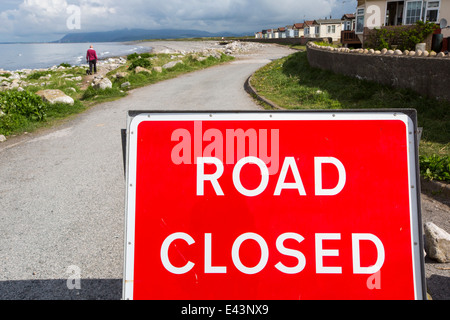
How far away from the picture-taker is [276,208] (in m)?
2.13

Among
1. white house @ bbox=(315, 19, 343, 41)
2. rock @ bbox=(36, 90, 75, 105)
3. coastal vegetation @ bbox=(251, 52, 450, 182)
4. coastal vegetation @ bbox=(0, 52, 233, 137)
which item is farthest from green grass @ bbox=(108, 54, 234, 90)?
white house @ bbox=(315, 19, 343, 41)

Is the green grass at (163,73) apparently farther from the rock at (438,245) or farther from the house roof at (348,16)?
the house roof at (348,16)

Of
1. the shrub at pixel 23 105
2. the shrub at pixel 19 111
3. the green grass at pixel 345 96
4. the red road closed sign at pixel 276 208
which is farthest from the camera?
the shrub at pixel 23 105

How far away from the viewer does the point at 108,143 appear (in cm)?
859

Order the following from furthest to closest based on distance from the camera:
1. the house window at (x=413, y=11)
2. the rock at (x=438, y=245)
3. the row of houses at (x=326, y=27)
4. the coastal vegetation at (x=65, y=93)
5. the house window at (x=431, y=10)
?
the row of houses at (x=326, y=27), the house window at (x=413, y=11), the house window at (x=431, y=10), the coastal vegetation at (x=65, y=93), the rock at (x=438, y=245)

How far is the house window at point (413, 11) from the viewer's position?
84.0 ft

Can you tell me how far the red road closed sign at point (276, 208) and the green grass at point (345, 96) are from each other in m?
4.93

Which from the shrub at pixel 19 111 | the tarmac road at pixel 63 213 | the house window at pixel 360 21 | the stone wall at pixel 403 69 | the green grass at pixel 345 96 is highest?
the house window at pixel 360 21

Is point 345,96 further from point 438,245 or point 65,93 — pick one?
point 65,93

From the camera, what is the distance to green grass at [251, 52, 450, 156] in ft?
24.5

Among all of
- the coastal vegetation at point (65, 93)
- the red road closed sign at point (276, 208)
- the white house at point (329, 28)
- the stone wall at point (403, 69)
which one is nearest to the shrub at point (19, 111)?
the coastal vegetation at point (65, 93)

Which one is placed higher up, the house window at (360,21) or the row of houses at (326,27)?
the row of houses at (326,27)

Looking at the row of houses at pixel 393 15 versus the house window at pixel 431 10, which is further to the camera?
the house window at pixel 431 10
